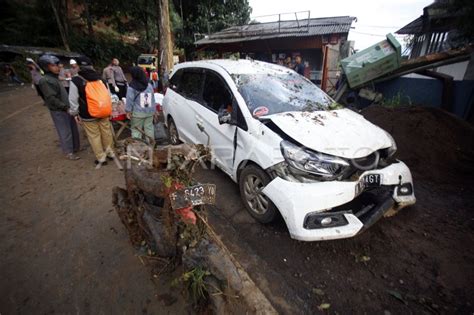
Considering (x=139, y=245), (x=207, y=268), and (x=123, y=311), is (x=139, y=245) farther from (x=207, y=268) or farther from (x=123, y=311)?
(x=207, y=268)

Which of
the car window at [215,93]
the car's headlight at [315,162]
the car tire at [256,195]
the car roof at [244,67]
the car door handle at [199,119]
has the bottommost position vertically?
the car tire at [256,195]

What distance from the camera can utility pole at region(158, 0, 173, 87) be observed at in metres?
8.29

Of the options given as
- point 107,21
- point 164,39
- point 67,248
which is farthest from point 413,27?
point 107,21

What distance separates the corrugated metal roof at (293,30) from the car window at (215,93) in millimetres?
10165

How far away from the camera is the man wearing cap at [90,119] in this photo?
11.3 feet

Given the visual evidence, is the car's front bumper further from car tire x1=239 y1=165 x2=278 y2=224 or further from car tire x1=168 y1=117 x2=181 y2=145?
car tire x1=168 y1=117 x2=181 y2=145

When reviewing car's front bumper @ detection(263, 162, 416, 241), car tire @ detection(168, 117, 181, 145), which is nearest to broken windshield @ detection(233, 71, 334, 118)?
car's front bumper @ detection(263, 162, 416, 241)

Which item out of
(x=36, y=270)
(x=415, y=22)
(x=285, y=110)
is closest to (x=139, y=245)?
(x=36, y=270)

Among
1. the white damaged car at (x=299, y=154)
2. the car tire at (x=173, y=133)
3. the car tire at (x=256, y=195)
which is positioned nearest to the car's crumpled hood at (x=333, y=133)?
the white damaged car at (x=299, y=154)

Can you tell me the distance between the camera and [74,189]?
137 inches

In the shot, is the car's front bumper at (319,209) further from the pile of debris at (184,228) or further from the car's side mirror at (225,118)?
the car's side mirror at (225,118)

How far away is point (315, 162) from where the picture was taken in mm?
2238

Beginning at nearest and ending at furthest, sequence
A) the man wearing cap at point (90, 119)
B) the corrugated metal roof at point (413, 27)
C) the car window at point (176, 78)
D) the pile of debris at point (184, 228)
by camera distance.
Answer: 1. the pile of debris at point (184, 228)
2. the man wearing cap at point (90, 119)
3. the car window at point (176, 78)
4. the corrugated metal roof at point (413, 27)

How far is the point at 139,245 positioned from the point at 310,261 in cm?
176
